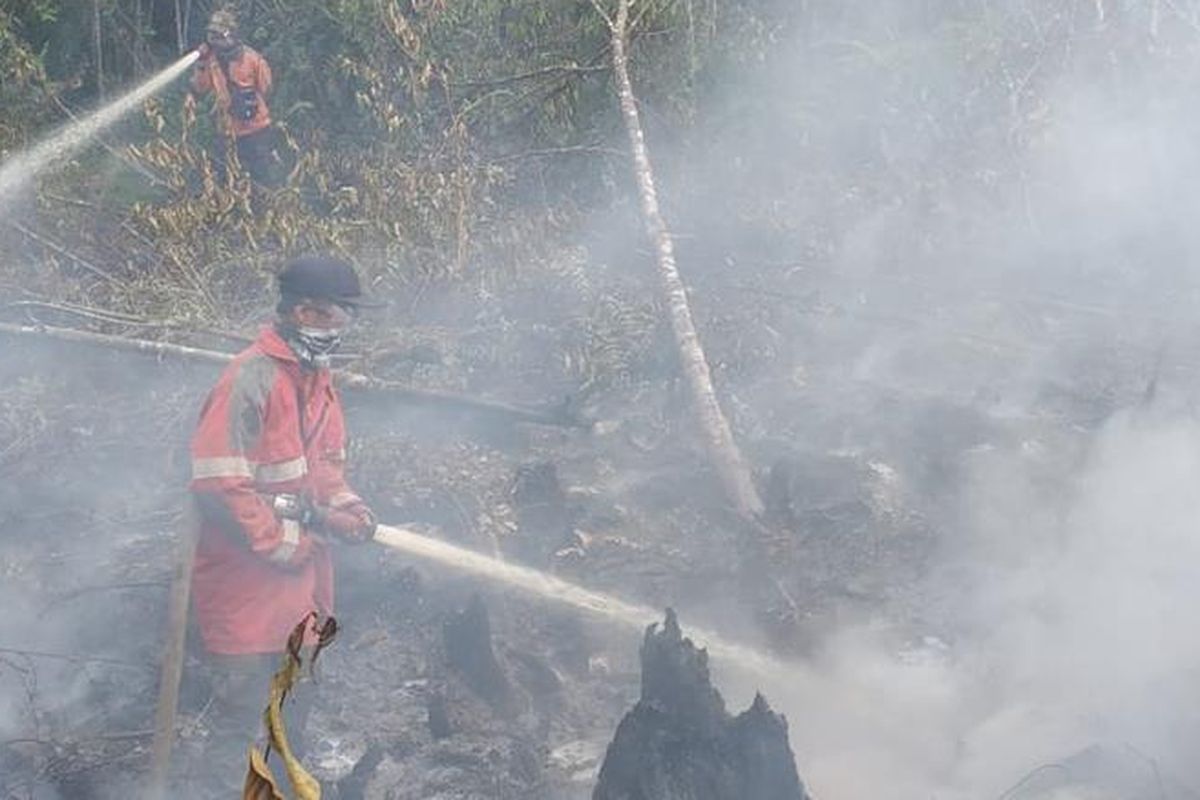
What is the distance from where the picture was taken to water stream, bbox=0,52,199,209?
32.6 ft

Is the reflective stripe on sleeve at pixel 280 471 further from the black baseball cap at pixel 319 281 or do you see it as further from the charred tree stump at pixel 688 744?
the charred tree stump at pixel 688 744

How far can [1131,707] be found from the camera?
452cm

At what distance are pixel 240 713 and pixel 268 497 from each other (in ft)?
2.91

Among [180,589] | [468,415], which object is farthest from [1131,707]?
[468,415]

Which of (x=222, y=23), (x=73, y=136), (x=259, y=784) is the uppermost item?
(x=222, y=23)

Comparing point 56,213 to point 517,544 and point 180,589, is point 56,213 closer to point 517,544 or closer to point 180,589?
point 517,544

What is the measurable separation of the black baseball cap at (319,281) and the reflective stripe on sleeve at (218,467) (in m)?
0.65

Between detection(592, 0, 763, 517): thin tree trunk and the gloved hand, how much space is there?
2539 millimetres

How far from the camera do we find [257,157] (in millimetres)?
10320

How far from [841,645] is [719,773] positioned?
1.67 metres

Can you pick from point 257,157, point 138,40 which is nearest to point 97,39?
point 138,40

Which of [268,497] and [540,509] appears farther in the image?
[540,509]

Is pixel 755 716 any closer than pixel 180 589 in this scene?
Yes

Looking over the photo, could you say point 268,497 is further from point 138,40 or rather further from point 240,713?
point 138,40
